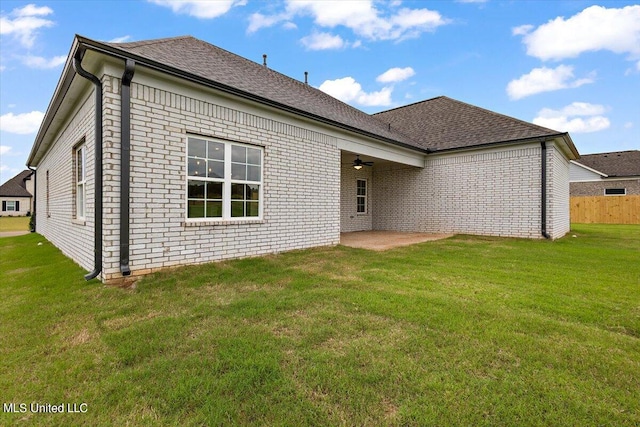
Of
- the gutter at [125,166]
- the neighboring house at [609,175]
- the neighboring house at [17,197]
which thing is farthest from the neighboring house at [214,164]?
the neighboring house at [17,197]

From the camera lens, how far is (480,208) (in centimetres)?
1086

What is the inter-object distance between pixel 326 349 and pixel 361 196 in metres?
11.3

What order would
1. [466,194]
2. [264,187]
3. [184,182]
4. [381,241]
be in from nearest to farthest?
[184,182] → [264,187] → [381,241] → [466,194]

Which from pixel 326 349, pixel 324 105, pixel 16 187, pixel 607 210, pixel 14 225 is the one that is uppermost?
pixel 324 105

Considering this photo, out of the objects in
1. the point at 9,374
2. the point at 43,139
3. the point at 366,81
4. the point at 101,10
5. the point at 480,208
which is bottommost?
the point at 9,374

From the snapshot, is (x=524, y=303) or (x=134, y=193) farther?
(x=134, y=193)

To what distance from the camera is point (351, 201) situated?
12977 millimetres

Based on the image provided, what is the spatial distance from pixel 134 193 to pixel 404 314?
4.41 metres

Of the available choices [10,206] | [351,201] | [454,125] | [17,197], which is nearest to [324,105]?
[351,201]

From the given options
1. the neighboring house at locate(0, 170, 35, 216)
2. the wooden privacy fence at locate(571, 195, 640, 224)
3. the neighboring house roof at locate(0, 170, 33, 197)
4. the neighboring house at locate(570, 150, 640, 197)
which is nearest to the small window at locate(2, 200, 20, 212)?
the neighboring house at locate(0, 170, 35, 216)

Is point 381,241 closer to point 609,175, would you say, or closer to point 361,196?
point 361,196

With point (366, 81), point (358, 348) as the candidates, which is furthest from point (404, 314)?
point (366, 81)

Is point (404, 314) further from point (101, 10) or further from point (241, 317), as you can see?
point (101, 10)

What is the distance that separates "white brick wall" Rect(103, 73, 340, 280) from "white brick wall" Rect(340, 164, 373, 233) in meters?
4.80
